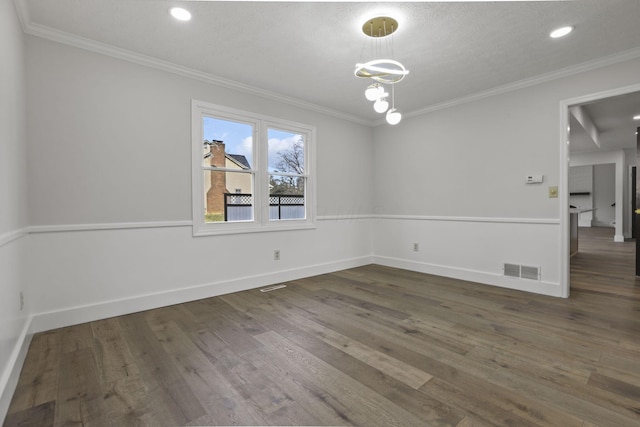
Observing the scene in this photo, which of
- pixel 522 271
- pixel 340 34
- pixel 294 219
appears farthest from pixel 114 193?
pixel 522 271

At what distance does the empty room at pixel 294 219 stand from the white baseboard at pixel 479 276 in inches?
1.2

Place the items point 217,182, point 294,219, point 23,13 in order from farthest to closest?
1. point 294,219
2. point 217,182
3. point 23,13

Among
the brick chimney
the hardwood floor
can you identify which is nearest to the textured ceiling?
the brick chimney

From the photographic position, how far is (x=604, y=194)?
11391 mm

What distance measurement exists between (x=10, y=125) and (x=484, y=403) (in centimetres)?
340

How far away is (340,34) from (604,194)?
45.8 ft

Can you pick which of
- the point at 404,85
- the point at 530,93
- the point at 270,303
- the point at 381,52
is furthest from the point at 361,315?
the point at 530,93

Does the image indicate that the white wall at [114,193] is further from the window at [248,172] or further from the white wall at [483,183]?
the white wall at [483,183]

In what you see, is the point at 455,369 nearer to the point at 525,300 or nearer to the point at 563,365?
the point at 563,365

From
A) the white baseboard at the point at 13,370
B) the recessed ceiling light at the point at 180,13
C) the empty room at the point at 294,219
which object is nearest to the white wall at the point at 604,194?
the empty room at the point at 294,219

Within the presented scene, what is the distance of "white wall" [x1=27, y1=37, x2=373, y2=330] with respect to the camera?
→ 2.59m

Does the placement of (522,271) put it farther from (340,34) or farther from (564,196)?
(340,34)

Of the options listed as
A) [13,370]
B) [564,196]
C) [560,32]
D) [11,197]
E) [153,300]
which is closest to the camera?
[13,370]

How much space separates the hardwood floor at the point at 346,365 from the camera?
1545 millimetres
